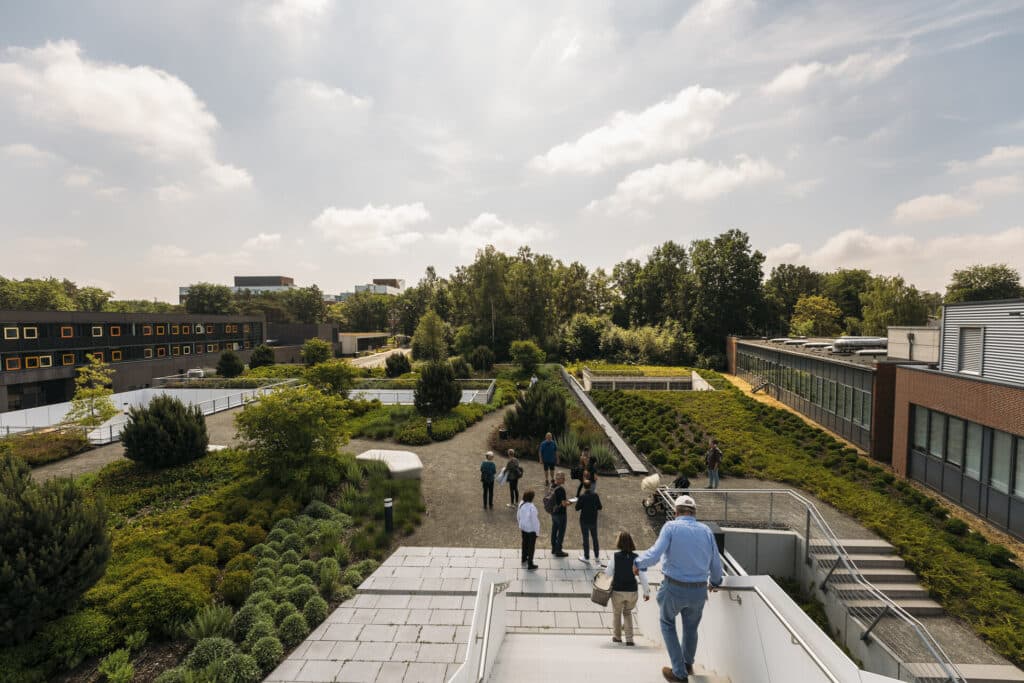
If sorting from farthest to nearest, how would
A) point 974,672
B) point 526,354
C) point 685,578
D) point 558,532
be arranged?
point 526,354 < point 558,532 < point 974,672 < point 685,578

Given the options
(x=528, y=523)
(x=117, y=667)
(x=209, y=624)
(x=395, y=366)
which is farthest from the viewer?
(x=395, y=366)

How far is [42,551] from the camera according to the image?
663cm

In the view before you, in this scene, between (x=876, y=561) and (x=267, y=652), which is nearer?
(x=267, y=652)

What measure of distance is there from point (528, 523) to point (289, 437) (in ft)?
26.7

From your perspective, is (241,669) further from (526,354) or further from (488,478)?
(526,354)

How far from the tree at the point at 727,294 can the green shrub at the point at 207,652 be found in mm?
49090

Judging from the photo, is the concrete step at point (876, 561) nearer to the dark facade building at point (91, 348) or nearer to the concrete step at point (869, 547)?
the concrete step at point (869, 547)

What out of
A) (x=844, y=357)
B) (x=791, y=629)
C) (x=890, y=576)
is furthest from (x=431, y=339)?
(x=791, y=629)

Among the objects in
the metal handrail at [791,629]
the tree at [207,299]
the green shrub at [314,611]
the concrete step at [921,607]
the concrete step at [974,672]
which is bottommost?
the concrete step at [921,607]

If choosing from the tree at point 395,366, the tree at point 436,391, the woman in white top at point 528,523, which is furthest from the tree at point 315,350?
the woman in white top at point 528,523

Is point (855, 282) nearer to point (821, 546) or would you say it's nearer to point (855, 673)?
point (821, 546)

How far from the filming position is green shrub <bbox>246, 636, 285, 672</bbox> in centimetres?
666

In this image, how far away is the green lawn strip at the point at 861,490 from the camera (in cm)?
979

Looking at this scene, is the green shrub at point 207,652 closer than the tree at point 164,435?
Yes
